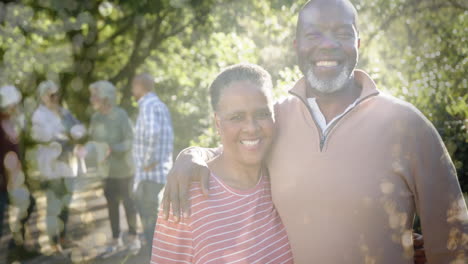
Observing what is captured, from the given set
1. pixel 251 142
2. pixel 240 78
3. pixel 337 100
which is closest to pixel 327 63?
pixel 337 100

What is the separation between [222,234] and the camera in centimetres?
248

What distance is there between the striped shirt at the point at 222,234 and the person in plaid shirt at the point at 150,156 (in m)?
3.46

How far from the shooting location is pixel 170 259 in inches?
97.0

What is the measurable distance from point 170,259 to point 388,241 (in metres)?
1.08

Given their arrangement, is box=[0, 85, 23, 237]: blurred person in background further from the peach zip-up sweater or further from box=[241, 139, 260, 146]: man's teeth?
the peach zip-up sweater

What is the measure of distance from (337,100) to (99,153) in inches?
179

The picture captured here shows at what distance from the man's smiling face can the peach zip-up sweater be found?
20 cm

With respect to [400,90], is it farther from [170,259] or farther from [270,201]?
[170,259]

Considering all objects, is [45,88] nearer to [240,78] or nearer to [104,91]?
[104,91]

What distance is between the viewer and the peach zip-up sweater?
2355 millimetres

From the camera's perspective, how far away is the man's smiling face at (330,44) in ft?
8.91

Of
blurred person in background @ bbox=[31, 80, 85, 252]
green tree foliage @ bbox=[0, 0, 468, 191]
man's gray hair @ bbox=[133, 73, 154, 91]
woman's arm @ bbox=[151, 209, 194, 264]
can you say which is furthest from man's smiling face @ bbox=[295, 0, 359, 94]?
blurred person in background @ bbox=[31, 80, 85, 252]

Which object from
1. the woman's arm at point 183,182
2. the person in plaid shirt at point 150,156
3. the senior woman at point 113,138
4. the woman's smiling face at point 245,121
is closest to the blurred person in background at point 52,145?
the senior woman at point 113,138

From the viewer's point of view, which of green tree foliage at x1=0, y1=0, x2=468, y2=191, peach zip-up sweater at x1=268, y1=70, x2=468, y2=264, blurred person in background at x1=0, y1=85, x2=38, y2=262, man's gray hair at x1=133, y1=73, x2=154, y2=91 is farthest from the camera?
green tree foliage at x1=0, y1=0, x2=468, y2=191
